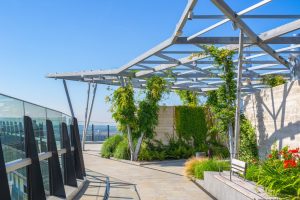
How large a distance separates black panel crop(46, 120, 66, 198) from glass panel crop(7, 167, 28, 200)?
1.53 metres

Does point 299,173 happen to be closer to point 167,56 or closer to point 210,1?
point 210,1

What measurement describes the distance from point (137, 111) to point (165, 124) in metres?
2.12

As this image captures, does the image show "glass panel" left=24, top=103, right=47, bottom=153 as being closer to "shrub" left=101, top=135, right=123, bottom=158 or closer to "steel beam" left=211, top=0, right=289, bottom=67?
"steel beam" left=211, top=0, right=289, bottom=67

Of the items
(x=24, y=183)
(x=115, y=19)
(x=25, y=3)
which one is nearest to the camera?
(x=24, y=183)

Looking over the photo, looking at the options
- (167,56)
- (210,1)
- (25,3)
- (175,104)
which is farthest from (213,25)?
(175,104)

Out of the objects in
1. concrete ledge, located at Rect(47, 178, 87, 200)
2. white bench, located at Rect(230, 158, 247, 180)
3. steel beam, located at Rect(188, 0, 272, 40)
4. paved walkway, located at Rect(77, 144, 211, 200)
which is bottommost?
paved walkway, located at Rect(77, 144, 211, 200)

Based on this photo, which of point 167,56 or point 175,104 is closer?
point 167,56

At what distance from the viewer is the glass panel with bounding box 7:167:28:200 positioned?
4672mm

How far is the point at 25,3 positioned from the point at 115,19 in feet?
7.25

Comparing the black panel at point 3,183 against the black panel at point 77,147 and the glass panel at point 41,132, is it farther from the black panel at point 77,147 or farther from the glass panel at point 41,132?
the black panel at point 77,147

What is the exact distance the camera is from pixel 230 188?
6629 mm

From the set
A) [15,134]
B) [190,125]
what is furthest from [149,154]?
[15,134]

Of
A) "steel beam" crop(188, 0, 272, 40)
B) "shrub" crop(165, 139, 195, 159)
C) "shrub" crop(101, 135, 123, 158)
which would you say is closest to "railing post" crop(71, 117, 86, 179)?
"steel beam" crop(188, 0, 272, 40)

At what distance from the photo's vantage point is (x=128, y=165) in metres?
13.8
